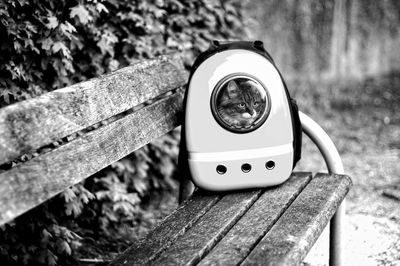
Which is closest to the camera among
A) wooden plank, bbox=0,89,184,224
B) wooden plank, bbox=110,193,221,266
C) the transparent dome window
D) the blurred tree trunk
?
wooden plank, bbox=0,89,184,224

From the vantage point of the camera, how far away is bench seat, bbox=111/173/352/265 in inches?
71.2

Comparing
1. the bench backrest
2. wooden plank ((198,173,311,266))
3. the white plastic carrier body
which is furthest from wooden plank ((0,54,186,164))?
wooden plank ((198,173,311,266))

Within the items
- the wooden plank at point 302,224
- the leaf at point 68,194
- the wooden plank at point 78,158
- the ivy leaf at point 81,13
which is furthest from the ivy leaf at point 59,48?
the wooden plank at point 302,224

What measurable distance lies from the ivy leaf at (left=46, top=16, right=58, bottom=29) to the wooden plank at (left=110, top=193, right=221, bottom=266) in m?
0.87

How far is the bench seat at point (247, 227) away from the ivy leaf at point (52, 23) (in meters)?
0.86

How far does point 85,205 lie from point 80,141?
51.3 inches

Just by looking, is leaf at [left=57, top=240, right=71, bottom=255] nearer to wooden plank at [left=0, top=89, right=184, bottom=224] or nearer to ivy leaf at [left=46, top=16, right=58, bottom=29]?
Answer: wooden plank at [left=0, top=89, right=184, bottom=224]

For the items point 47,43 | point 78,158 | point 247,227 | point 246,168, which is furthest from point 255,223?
point 47,43

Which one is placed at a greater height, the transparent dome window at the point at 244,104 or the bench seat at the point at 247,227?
the transparent dome window at the point at 244,104

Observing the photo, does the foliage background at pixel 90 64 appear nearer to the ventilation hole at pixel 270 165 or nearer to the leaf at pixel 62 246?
the leaf at pixel 62 246

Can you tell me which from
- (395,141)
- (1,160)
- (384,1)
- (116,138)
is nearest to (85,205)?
(116,138)

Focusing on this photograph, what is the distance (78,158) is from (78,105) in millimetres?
170

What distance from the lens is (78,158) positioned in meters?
1.87

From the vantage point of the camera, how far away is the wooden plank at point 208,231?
5.98ft
